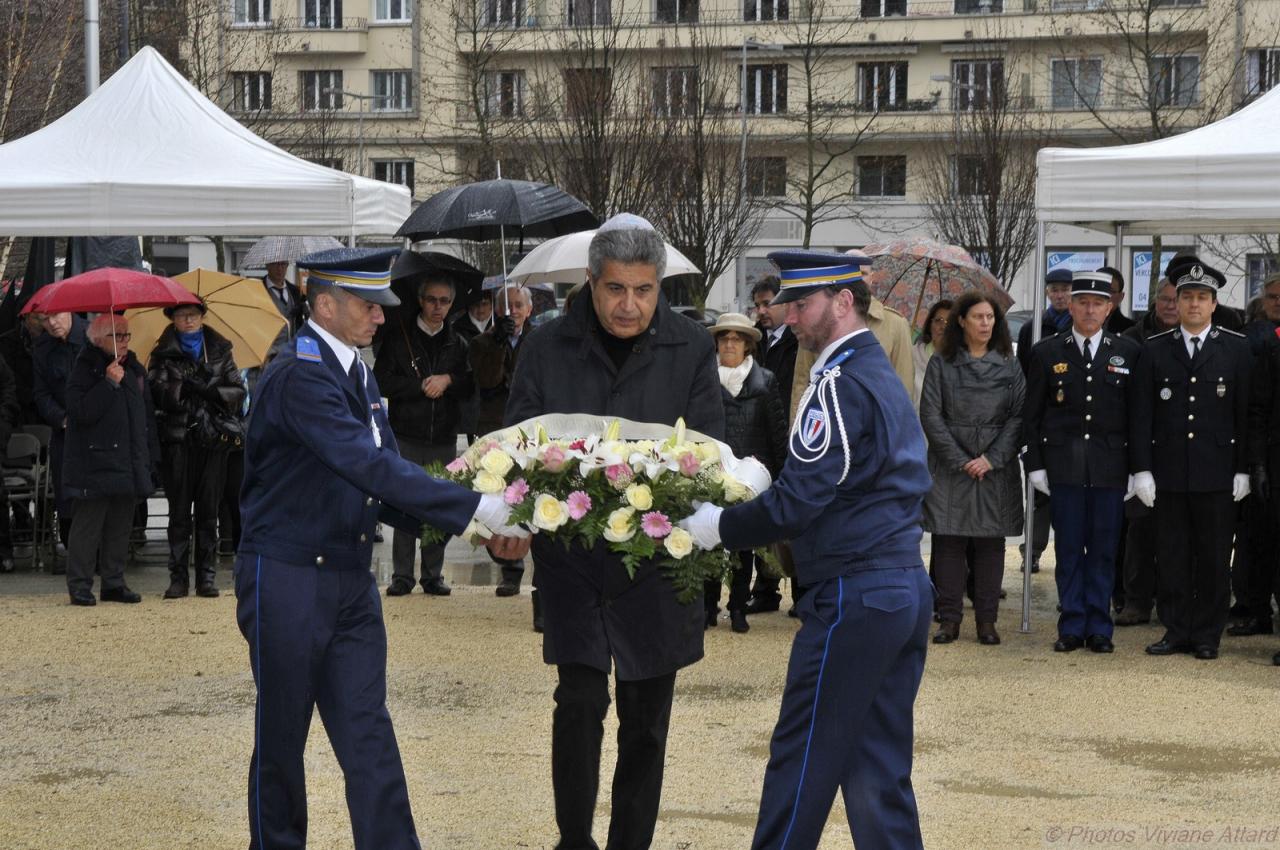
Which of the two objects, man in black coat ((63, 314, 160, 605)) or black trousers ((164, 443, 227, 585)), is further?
black trousers ((164, 443, 227, 585))

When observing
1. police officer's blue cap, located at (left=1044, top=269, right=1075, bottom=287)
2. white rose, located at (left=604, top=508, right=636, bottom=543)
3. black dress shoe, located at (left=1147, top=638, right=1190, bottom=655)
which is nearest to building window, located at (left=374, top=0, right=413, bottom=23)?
police officer's blue cap, located at (left=1044, top=269, right=1075, bottom=287)

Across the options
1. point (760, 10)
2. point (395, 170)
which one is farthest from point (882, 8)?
point (395, 170)

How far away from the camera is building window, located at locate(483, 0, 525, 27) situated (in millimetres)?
39156

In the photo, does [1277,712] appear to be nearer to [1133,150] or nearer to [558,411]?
[1133,150]

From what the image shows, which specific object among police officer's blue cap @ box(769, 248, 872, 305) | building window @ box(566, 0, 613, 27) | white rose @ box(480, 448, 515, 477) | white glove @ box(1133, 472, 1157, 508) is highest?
building window @ box(566, 0, 613, 27)

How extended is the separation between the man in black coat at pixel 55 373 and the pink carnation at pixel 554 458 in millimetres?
7677

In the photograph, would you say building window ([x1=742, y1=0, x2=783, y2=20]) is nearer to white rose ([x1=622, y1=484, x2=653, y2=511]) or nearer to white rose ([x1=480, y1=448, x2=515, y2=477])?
white rose ([x1=480, y1=448, x2=515, y2=477])

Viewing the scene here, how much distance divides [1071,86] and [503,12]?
17.3 metres

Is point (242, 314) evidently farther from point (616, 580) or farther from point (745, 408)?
point (616, 580)

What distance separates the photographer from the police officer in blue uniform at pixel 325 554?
194 inches

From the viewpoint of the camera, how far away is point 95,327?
36.8ft

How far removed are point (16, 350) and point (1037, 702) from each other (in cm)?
867

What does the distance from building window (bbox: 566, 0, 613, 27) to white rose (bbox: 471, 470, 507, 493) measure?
27.0 metres

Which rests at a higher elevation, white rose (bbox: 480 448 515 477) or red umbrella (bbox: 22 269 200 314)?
red umbrella (bbox: 22 269 200 314)
